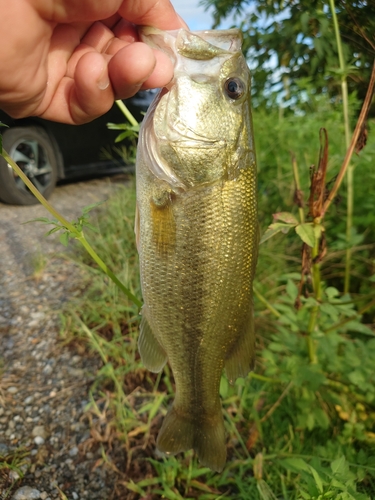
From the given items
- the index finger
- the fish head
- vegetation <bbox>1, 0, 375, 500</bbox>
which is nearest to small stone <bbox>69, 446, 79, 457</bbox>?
vegetation <bbox>1, 0, 375, 500</bbox>

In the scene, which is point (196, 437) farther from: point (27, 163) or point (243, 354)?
point (27, 163)

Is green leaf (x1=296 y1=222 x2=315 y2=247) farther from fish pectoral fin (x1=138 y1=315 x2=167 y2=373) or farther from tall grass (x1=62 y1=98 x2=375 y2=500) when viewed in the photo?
fish pectoral fin (x1=138 y1=315 x2=167 y2=373)

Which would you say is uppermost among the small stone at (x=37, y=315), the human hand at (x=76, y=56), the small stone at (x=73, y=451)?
the human hand at (x=76, y=56)

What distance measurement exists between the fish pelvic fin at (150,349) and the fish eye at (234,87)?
3.09ft

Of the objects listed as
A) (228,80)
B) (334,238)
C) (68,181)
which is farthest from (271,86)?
(228,80)

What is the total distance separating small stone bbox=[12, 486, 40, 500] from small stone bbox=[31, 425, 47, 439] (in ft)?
1.03

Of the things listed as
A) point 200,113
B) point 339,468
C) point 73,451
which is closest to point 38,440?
point 73,451

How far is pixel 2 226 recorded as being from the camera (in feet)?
15.1

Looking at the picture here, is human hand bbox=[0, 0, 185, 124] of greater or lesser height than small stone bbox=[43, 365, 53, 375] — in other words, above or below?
above

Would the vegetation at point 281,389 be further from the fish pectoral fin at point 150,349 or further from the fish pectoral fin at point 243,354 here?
the fish pectoral fin at point 243,354

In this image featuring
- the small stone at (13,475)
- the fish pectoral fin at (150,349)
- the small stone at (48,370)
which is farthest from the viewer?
the small stone at (48,370)

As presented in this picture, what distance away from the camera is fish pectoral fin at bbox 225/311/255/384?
161cm

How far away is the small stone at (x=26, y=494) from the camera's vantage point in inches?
73.1

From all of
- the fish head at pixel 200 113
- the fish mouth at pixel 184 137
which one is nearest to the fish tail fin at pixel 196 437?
the fish head at pixel 200 113
